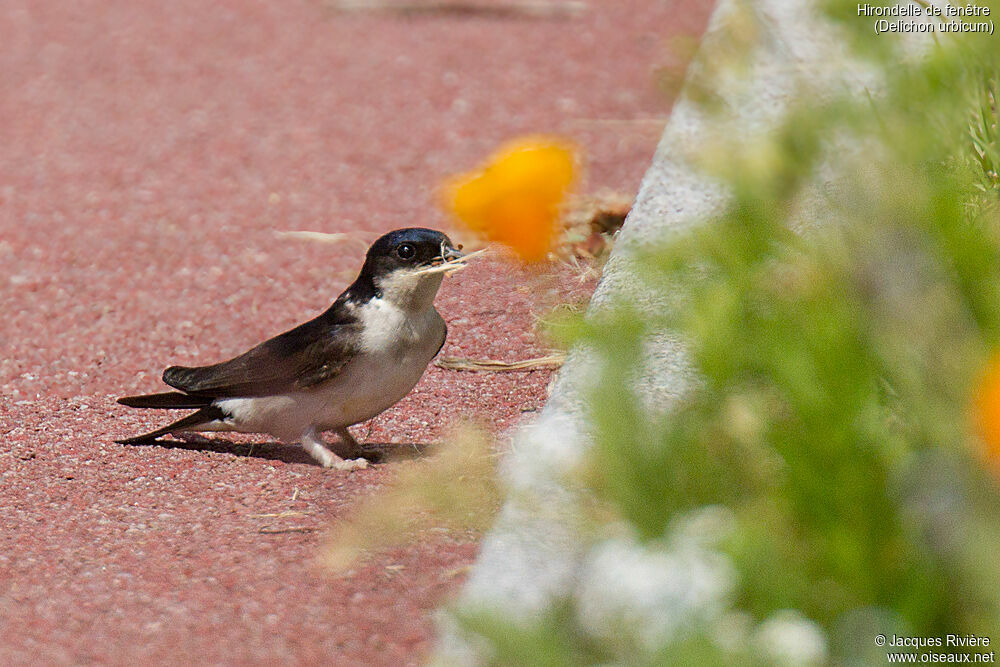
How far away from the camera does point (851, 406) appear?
4.72 feet

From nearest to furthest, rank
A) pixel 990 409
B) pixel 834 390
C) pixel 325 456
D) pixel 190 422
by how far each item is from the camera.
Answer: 1. pixel 990 409
2. pixel 834 390
3. pixel 325 456
4. pixel 190 422

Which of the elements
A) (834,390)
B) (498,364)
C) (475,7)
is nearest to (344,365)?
(498,364)

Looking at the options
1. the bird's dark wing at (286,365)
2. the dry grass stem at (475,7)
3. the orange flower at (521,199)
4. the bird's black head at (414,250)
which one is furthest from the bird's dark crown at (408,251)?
the dry grass stem at (475,7)

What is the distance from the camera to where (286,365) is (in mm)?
3467

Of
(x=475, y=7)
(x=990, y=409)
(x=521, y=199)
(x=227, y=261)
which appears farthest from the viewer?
(x=475, y=7)

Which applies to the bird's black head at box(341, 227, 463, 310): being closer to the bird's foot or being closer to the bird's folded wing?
the bird's folded wing

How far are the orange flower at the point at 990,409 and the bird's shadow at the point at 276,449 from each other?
90.6 inches

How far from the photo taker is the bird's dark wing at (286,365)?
132 inches

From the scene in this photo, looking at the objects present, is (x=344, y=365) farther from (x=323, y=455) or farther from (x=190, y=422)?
(x=190, y=422)

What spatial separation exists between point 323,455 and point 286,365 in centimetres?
27

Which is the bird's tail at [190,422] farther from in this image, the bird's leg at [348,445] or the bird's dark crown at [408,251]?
the bird's dark crown at [408,251]

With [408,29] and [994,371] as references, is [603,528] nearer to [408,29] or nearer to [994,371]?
[994,371]

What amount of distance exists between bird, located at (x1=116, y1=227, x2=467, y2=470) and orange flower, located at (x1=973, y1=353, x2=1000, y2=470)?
2092 millimetres

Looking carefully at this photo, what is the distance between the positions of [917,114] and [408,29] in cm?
685
